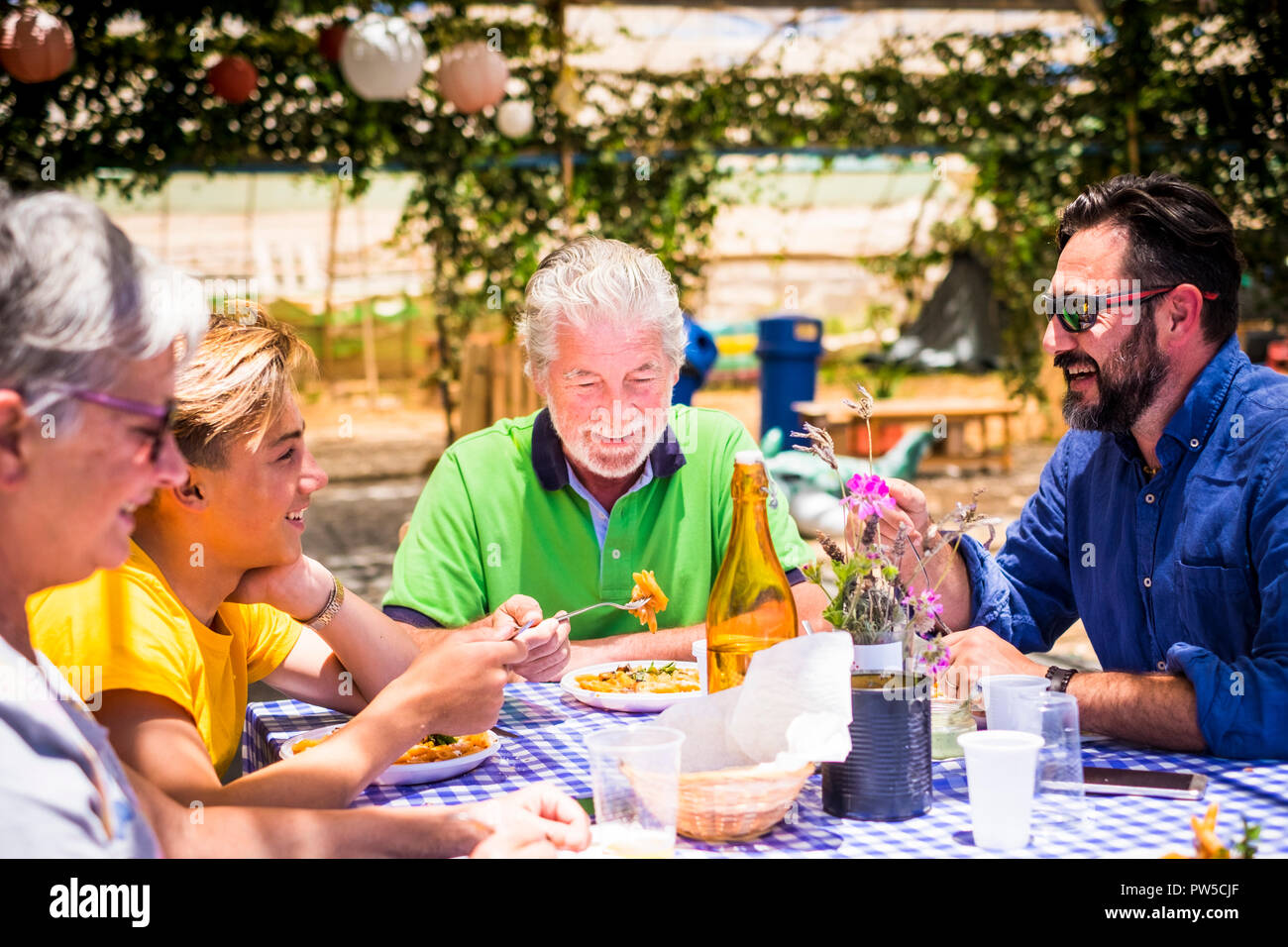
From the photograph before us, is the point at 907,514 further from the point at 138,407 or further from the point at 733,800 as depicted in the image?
the point at 138,407

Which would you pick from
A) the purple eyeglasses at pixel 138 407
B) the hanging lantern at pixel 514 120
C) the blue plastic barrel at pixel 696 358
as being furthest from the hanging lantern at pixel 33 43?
the purple eyeglasses at pixel 138 407

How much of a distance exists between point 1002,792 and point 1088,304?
45.7 inches

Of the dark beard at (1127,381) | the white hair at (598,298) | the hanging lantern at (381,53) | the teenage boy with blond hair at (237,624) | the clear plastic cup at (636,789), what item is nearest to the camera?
the clear plastic cup at (636,789)

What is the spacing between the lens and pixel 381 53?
7.27 meters

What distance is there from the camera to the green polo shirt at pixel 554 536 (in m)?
2.55

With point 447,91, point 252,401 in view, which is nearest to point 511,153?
point 447,91

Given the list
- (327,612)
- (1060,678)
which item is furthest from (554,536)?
(1060,678)

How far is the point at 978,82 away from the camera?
393 inches

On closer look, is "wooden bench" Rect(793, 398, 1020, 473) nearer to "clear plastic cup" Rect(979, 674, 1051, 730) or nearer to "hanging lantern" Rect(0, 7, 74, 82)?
"hanging lantern" Rect(0, 7, 74, 82)

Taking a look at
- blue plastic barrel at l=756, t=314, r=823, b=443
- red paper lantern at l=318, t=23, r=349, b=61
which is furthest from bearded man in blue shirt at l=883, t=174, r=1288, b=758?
blue plastic barrel at l=756, t=314, r=823, b=443

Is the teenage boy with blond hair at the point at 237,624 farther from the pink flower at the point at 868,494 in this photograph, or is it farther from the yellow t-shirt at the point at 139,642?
the pink flower at the point at 868,494

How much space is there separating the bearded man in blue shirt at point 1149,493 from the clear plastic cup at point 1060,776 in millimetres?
306

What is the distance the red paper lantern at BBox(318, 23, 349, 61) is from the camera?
7754mm
